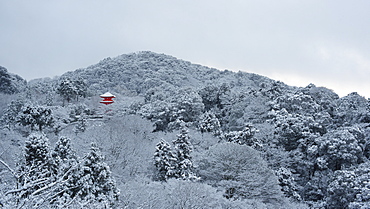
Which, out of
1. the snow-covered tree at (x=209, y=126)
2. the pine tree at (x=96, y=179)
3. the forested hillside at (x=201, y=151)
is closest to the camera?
the pine tree at (x=96, y=179)

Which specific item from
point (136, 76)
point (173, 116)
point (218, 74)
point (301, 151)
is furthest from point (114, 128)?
point (218, 74)

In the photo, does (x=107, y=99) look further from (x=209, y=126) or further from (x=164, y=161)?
(x=164, y=161)

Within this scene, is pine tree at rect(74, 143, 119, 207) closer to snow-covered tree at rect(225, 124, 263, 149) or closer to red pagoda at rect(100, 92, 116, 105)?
snow-covered tree at rect(225, 124, 263, 149)

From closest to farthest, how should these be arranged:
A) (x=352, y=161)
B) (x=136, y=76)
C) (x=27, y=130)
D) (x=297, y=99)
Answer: (x=352, y=161) < (x=27, y=130) < (x=297, y=99) < (x=136, y=76)

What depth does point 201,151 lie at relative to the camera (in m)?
19.7

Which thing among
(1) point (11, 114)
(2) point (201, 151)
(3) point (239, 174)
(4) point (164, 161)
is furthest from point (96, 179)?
(1) point (11, 114)

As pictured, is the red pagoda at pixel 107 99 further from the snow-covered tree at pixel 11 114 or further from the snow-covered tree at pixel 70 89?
the snow-covered tree at pixel 11 114

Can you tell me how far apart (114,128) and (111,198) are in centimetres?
872

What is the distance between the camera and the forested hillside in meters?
11.7

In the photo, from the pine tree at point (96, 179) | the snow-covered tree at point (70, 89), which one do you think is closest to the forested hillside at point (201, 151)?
the pine tree at point (96, 179)

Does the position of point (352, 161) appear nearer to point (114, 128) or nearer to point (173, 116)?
point (173, 116)

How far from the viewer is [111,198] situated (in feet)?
38.5

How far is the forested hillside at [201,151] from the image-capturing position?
11.7 meters

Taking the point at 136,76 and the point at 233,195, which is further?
the point at 136,76
